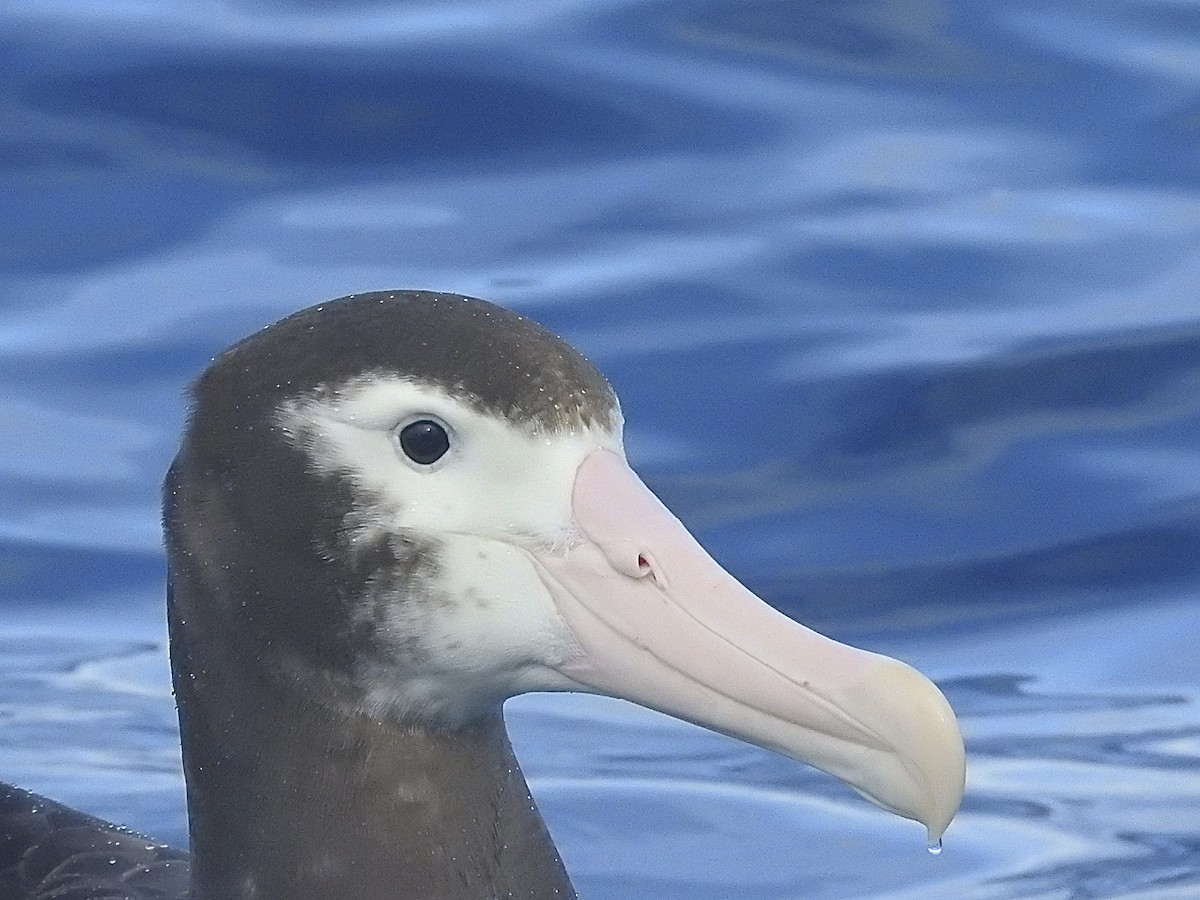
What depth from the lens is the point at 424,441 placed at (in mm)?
3457

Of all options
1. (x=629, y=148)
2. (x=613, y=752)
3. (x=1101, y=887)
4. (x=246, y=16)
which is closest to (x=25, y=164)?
(x=246, y=16)

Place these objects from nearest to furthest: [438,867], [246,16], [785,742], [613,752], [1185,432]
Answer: [785,742] → [438,867] → [613,752] → [1185,432] → [246,16]

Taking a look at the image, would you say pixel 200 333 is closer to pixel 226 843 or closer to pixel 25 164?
pixel 25 164

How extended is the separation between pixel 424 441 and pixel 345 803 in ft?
1.70

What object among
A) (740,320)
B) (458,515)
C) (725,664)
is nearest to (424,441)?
(458,515)

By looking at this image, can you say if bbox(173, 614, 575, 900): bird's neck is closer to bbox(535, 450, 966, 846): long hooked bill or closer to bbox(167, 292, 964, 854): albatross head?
bbox(167, 292, 964, 854): albatross head

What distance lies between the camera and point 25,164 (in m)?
8.14

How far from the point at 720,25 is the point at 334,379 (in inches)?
219

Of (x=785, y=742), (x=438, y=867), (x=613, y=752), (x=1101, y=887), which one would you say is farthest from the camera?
(x=613, y=752)

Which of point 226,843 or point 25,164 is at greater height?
point 25,164

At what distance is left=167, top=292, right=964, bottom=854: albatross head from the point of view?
3434mm

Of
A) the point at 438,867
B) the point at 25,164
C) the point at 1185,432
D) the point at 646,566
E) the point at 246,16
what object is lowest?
the point at 438,867

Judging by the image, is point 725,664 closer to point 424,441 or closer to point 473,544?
point 473,544

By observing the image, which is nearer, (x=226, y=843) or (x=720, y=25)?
(x=226, y=843)
